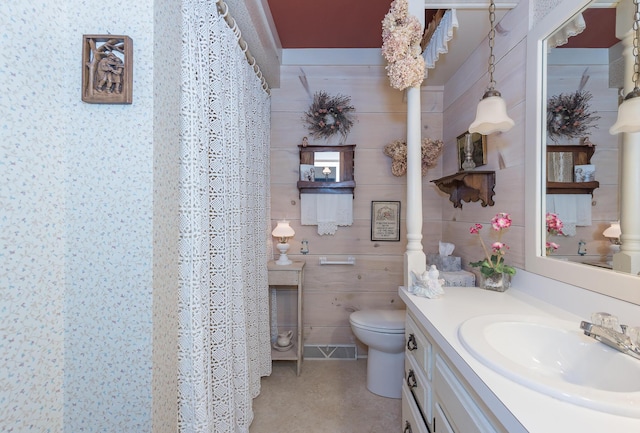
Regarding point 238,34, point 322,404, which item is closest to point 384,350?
point 322,404

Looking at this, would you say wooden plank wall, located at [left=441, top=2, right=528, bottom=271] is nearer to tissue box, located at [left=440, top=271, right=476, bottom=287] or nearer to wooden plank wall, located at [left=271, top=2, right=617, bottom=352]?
tissue box, located at [left=440, top=271, right=476, bottom=287]

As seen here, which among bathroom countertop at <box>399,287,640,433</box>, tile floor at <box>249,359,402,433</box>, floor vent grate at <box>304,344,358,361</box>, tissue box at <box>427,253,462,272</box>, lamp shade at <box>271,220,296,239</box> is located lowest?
tile floor at <box>249,359,402,433</box>

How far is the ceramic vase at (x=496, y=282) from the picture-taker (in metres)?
1.30

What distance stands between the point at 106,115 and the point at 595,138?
1565 millimetres

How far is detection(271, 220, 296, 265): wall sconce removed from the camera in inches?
85.4

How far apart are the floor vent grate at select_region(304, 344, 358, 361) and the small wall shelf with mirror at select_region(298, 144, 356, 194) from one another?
1341 mm

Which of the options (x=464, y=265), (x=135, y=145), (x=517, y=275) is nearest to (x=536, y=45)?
(x=517, y=275)

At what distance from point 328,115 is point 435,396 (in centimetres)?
202

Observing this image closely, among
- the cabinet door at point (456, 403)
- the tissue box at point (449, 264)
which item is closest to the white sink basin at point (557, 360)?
the cabinet door at point (456, 403)

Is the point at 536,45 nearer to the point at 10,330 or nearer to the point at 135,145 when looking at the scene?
the point at 135,145

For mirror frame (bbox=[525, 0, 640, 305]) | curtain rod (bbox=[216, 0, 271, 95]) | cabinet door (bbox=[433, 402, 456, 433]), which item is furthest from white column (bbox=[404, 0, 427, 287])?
curtain rod (bbox=[216, 0, 271, 95])

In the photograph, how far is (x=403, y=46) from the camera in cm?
135

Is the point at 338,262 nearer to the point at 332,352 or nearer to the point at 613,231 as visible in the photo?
the point at 332,352

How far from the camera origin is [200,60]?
106 centimetres
